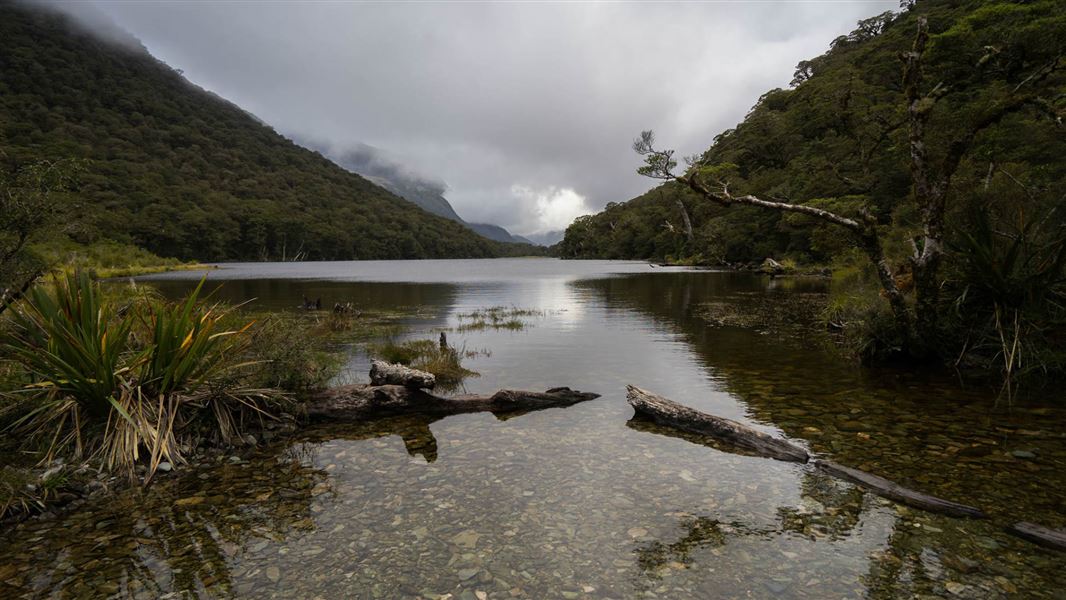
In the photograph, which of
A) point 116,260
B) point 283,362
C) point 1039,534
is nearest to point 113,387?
point 283,362

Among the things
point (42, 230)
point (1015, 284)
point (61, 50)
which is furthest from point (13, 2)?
point (1015, 284)

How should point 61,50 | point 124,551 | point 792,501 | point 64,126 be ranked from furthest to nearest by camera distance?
point 61,50, point 64,126, point 792,501, point 124,551

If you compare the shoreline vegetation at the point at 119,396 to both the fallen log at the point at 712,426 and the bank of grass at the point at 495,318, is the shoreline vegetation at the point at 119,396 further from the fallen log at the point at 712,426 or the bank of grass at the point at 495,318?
the bank of grass at the point at 495,318

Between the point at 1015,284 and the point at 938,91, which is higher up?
the point at 938,91

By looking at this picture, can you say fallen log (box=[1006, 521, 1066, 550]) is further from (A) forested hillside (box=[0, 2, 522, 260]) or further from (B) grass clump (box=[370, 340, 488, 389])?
(A) forested hillside (box=[0, 2, 522, 260])

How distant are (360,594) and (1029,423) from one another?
11757mm

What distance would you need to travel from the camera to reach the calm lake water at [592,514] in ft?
16.4

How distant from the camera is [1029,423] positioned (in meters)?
9.16

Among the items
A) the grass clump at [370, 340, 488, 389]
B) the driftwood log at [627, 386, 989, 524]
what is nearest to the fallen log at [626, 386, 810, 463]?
the driftwood log at [627, 386, 989, 524]

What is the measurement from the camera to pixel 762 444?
8.47 m

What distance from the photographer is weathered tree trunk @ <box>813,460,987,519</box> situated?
6070 mm

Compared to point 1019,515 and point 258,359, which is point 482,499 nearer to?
point 258,359

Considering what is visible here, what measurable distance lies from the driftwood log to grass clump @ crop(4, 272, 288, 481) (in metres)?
7.74

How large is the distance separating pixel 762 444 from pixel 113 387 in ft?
34.9
